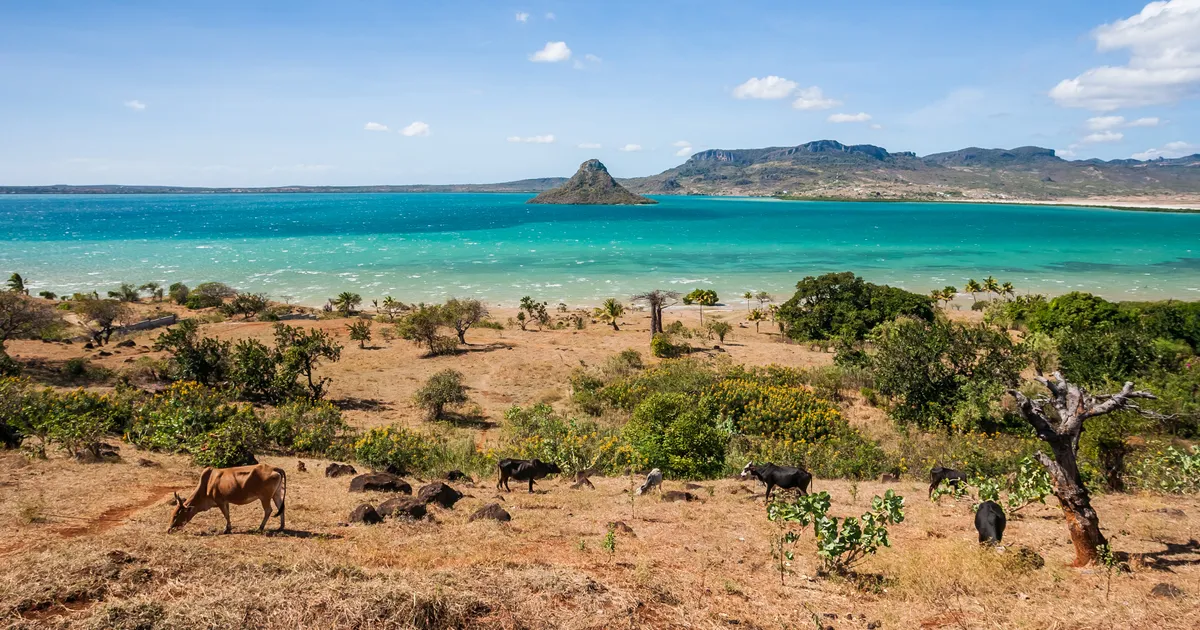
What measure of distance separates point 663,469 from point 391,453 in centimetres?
656

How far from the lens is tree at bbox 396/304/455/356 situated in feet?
101

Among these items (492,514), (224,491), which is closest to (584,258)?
(492,514)

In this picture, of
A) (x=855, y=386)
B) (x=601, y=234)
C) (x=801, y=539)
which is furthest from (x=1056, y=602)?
(x=601, y=234)

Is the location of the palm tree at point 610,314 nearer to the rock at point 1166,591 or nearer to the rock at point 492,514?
the rock at point 492,514

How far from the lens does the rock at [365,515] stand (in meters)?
9.04

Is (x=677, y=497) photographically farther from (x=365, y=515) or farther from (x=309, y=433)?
(x=309, y=433)

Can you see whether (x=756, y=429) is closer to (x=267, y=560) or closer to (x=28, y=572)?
(x=267, y=560)

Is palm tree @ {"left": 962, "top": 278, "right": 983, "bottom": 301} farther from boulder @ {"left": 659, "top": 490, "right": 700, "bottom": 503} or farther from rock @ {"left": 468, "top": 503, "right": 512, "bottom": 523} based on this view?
rock @ {"left": 468, "top": 503, "right": 512, "bottom": 523}

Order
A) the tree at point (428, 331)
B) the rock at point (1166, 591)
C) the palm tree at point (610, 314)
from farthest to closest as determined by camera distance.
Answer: the palm tree at point (610, 314) → the tree at point (428, 331) → the rock at point (1166, 591)

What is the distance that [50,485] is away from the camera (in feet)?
31.3

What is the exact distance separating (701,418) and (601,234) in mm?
104492

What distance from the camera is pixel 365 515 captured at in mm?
9062

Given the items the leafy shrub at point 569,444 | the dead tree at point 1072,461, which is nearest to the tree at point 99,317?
the leafy shrub at point 569,444

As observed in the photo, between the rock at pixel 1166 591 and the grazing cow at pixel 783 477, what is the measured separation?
16.2 ft
